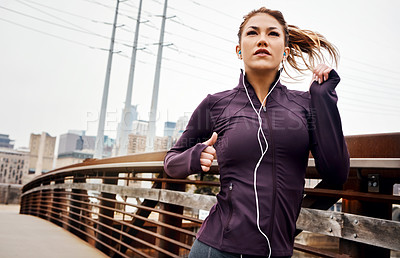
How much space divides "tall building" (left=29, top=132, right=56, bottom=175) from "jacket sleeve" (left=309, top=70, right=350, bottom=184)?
146 metres

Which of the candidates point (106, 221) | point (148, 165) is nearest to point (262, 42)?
point (148, 165)

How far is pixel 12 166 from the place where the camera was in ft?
432

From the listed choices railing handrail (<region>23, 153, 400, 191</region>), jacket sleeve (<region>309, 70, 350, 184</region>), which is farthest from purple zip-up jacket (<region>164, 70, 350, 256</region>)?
railing handrail (<region>23, 153, 400, 191</region>)

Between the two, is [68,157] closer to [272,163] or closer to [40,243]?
[40,243]

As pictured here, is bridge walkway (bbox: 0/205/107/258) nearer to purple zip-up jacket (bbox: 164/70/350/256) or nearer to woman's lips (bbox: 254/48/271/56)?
purple zip-up jacket (bbox: 164/70/350/256)

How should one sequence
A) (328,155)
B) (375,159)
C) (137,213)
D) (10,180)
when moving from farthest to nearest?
(10,180) → (137,213) → (375,159) → (328,155)

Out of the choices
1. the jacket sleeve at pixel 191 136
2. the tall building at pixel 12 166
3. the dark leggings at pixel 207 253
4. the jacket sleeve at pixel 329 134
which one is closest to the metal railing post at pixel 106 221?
the jacket sleeve at pixel 191 136

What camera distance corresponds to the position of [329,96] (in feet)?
4.59

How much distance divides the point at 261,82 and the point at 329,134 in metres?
0.40

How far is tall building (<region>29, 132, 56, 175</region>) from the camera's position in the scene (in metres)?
139

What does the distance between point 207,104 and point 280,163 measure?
0.47 m

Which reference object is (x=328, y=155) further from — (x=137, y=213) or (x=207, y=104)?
(x=137, y=213)

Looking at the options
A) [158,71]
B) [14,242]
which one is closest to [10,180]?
[158,71]

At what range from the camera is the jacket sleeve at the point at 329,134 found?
1.38 meters
